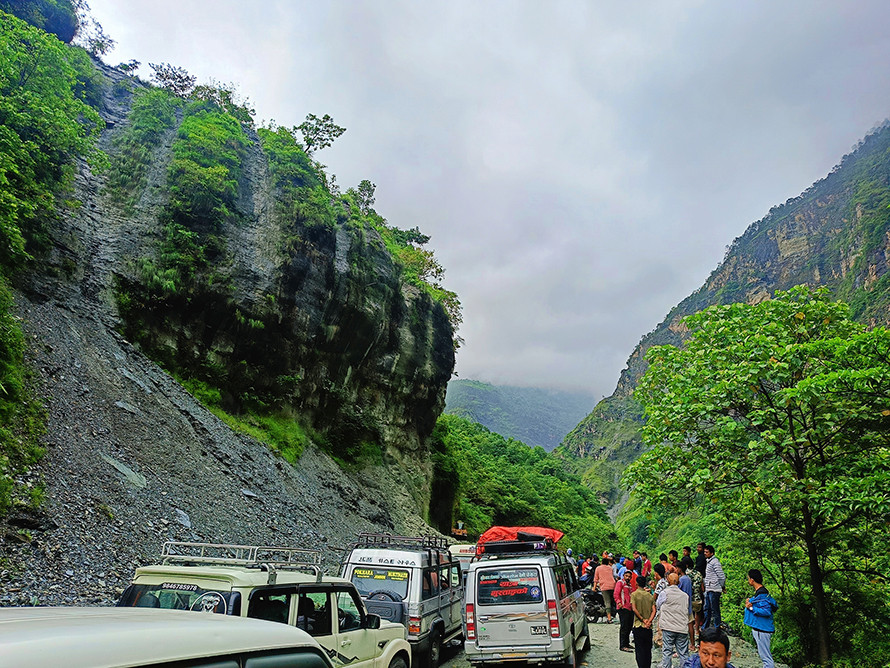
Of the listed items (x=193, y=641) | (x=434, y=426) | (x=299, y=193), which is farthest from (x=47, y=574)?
(x=434, y=426)

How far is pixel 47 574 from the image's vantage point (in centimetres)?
940

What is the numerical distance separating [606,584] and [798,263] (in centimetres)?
15032

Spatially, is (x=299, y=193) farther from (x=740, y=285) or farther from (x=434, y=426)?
(x=740, y=285)

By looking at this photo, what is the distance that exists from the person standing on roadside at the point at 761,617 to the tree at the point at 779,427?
54.0 inches

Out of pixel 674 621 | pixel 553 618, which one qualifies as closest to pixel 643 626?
pixel 674 621

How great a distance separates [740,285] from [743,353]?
167m

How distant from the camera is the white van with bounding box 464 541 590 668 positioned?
9.30m

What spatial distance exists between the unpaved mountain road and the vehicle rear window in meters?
2.08

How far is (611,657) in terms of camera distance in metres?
11.8

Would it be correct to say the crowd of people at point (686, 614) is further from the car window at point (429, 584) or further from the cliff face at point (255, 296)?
the cliff face at point (255, 296)

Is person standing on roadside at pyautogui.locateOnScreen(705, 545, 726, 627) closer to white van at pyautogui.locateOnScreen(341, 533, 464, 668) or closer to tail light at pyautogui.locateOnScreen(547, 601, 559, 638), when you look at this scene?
tail light at pyautogui.locateOnScreen(547, 601, 559, 638)

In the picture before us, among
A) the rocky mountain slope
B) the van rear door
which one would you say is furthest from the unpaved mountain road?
the rocky mountain slope

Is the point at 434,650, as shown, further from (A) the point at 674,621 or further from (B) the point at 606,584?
(B) the point at 606,584

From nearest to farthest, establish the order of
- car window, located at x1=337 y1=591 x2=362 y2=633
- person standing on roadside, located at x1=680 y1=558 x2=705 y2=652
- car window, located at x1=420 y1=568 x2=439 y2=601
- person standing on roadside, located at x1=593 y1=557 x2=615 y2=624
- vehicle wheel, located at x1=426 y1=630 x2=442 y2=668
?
car window, located at x1=337 y1=591 x2=362 y2=633 < vehicle wheel, located at x1=426 y1=630 x2=442 y2=668 < car window, located at x1=420 y1=568 x2=439 y2=601 < person standing on roadside, located at x1=680 y1=558 x2=705 y2=652 < person standing on roadside, located at x1=593 y1=557 x2=615 y2=624
